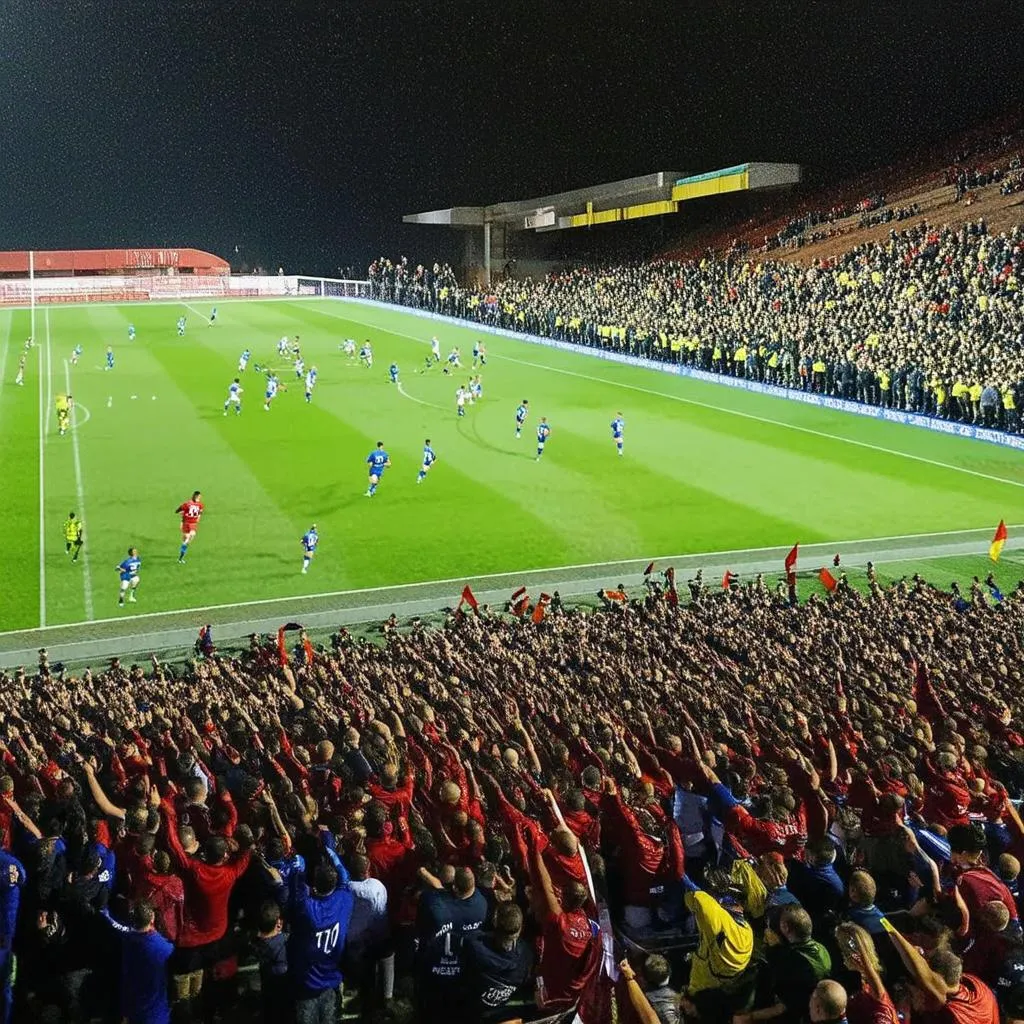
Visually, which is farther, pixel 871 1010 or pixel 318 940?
pixel 318 940

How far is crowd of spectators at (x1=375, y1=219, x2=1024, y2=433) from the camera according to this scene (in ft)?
122

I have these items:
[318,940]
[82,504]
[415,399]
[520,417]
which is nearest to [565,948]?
[318,940]

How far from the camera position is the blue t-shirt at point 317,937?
650cm

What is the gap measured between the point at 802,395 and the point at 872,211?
24.1m

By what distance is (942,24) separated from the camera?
225 feet

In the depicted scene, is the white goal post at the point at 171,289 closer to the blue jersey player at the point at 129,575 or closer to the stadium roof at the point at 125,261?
the stadium roof at the point at 125,261

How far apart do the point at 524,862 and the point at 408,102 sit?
10269cm

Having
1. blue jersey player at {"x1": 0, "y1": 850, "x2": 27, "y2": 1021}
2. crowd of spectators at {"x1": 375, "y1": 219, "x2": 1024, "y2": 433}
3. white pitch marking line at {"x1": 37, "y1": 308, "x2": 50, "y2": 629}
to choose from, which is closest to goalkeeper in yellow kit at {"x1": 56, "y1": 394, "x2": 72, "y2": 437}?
white pitch marking line at {"x1": 37, "y1": 308, "x2": 50, "y2": 629}

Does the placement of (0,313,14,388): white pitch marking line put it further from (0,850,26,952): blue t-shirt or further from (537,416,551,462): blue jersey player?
(0,850,26,952): blue t-shirt

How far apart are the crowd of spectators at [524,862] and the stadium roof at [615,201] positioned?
69.7 m

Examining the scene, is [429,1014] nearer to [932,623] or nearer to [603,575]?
[932,623]

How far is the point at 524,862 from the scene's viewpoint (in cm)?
719

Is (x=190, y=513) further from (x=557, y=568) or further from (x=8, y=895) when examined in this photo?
(x=8, y=895)

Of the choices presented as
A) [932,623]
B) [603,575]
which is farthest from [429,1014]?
[603,575]
